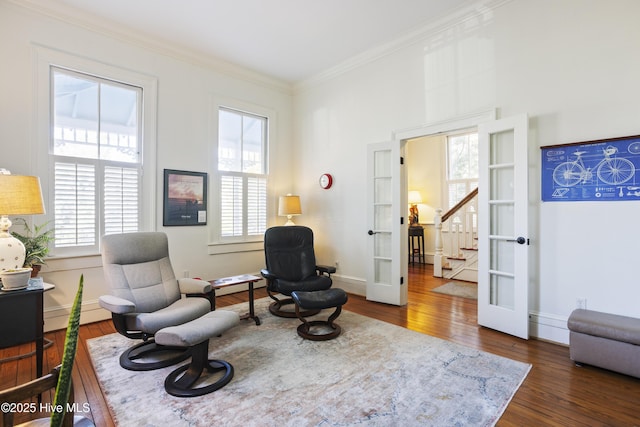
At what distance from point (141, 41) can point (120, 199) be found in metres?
2.01

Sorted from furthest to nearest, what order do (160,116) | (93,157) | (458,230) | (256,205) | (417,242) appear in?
(417,242) → (458,230) → (256,205) → (160,116) → (93,157)

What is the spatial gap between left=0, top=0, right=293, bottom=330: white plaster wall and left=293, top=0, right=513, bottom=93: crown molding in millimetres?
973

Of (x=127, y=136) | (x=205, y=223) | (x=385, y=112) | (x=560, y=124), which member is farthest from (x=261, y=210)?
(x=560, y=124)

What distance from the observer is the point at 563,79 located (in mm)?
2932

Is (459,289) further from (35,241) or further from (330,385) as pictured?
(35,241)

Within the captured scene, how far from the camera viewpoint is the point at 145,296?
2832 millimetres

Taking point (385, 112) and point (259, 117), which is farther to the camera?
point (259, 117)

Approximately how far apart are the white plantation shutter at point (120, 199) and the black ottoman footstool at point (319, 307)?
2316mm

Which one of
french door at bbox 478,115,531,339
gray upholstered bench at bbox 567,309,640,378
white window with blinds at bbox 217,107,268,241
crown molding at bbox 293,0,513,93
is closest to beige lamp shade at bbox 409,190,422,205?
crown molding at bbox 293,0,513,93

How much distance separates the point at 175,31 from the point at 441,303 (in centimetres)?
494

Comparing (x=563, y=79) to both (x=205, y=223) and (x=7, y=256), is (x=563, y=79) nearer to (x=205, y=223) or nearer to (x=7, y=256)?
(x=205, y=223)

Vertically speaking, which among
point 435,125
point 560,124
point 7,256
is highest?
point 435,125

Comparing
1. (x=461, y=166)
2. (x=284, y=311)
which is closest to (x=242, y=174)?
(x=284, y=311)

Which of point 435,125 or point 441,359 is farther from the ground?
point 435,125
